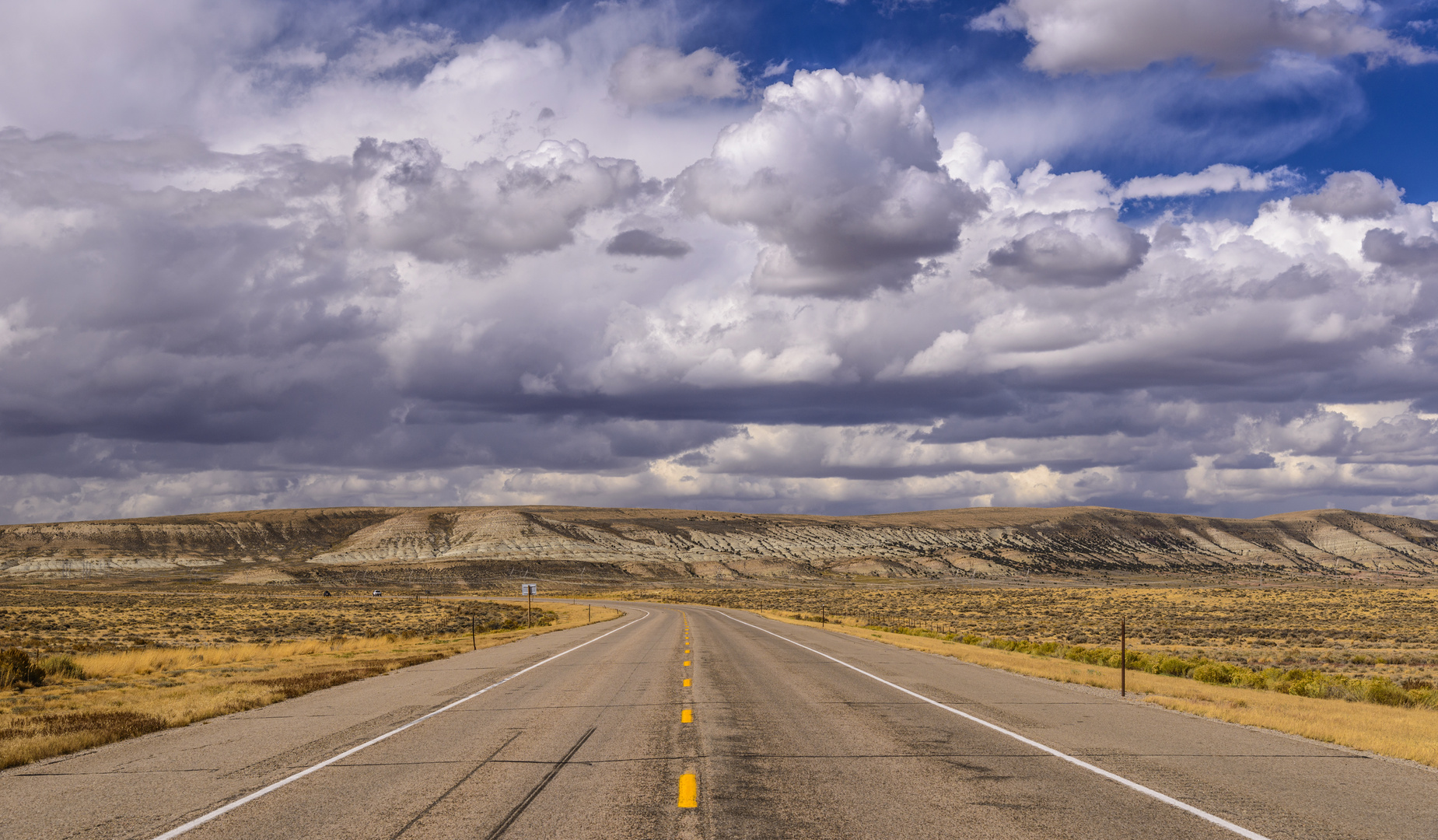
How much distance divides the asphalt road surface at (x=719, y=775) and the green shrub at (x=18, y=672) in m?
8.91

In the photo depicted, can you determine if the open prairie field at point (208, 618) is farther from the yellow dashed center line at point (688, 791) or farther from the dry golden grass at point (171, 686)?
the yellow dashed center line at point (688, 791)

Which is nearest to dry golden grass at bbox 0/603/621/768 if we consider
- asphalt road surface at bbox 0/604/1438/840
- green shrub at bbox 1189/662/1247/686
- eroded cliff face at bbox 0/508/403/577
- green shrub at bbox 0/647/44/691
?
green shrub at bbox 0/647/44/691

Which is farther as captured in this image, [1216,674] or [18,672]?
[1216,674]

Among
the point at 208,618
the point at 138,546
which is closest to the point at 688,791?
the point at 208,618

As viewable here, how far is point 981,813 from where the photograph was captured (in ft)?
25.6

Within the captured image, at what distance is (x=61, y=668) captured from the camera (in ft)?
77.3

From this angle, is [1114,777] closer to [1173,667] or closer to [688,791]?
[688,791]

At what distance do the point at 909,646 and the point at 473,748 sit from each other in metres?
23.9

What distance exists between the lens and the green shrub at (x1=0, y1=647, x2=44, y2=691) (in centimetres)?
2088

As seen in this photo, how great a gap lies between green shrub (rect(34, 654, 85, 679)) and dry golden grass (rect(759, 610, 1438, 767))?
910 inches

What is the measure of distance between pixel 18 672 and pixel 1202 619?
60.0 m

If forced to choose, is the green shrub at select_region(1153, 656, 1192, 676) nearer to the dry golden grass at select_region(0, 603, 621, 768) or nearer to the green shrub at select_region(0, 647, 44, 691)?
the dry golden grass at select_region(0, 603, 621, 768)

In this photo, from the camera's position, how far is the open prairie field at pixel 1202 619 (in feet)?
118

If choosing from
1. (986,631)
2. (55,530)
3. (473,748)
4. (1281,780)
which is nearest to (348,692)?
(473,748)
